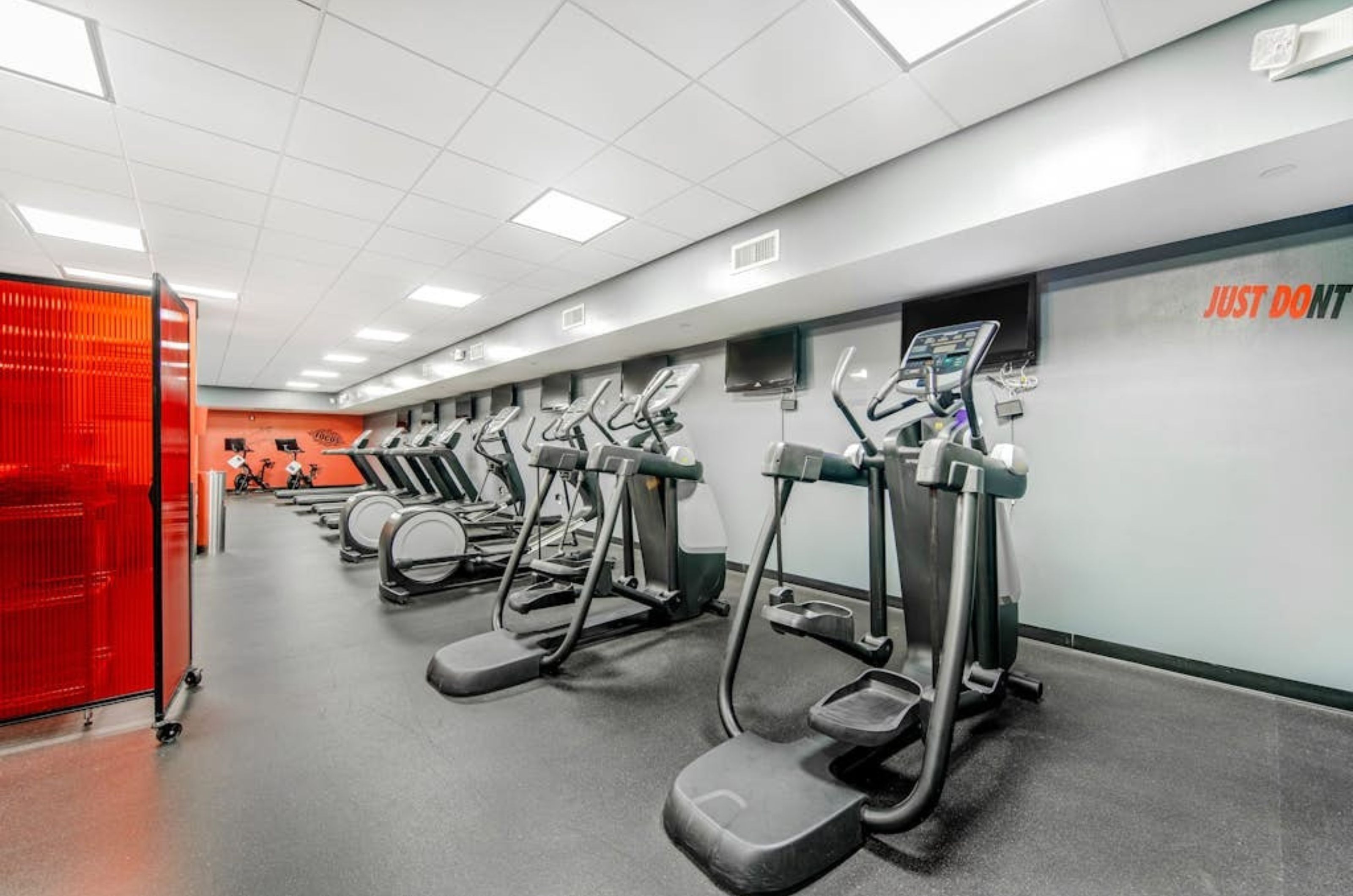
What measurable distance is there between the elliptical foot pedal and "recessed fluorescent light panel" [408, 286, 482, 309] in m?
5.40

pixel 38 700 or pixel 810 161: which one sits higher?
pixel 810 161

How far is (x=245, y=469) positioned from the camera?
51.5ft

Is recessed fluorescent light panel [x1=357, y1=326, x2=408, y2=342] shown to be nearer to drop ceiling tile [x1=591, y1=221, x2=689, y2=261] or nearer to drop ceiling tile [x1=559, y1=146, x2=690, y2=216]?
drop ceiling tile [x1=591, y1=221, x2=689, y2=261]

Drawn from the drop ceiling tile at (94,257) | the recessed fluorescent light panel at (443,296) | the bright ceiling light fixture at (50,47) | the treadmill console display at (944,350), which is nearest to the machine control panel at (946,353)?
the treadmill console display at (944,350)

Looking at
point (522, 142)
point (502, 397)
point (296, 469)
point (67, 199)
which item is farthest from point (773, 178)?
point (296, 469)

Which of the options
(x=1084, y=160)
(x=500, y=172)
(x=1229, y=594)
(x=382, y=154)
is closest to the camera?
(x=1084, y=160)

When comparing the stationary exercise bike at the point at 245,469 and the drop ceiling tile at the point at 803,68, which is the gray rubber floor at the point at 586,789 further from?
the stationary exercise bike at the point at 245,469

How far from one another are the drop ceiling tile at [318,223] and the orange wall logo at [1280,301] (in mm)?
5433

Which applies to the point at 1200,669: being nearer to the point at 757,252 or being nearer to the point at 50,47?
the point at 757,252

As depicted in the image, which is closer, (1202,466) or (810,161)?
(1202,466)

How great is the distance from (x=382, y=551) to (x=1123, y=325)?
214 inches

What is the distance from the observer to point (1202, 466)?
9.43ft

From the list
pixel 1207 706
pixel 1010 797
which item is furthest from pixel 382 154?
pixel 1207 706

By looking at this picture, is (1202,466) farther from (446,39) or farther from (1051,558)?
(446,39)
